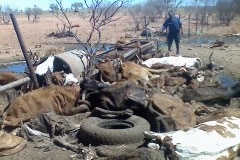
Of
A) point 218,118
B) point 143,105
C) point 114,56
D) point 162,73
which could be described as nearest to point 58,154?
point 143,105

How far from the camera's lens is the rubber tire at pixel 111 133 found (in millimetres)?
6577

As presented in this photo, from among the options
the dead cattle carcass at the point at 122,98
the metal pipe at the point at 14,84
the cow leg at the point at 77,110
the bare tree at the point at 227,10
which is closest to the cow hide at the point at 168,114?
the dead cattle carcass at the point at 122,98

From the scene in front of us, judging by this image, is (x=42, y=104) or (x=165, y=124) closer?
(x=165, y=124)

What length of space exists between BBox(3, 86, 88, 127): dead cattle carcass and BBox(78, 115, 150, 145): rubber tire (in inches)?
39.7

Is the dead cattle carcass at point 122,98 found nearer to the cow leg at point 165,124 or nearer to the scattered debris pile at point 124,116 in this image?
the scattered debris pile at point 124,116

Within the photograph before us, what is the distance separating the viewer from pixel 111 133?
661 cm

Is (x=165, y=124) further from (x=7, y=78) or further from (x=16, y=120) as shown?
(x=7, y=78)

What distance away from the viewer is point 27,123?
761 centimetres

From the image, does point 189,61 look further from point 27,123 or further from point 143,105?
point 27,123

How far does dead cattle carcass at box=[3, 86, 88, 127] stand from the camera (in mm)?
7773

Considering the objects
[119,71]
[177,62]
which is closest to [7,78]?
[119,71]

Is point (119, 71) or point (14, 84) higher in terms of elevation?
point (14, 84)

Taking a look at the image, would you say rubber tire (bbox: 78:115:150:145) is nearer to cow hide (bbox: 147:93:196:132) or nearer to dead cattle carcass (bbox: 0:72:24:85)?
cow hide (bbox: 147:93:196:132)

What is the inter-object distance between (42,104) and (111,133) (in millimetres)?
2013
